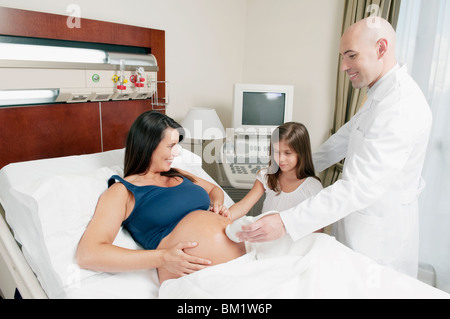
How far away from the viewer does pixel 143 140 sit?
4.68 ft

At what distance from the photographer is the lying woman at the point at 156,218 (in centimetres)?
117

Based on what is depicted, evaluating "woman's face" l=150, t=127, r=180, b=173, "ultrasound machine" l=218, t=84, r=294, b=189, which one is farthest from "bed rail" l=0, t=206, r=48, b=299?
"ultrasound machine" l=218, t=84, r=294, b=189

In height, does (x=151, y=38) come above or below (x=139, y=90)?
above

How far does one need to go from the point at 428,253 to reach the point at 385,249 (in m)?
1.23

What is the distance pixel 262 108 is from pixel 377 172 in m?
1.48

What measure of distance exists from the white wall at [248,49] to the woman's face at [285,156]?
1.26 meters

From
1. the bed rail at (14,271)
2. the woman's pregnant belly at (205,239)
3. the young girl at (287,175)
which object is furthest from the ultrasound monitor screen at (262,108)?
the bed rail at (14,271)

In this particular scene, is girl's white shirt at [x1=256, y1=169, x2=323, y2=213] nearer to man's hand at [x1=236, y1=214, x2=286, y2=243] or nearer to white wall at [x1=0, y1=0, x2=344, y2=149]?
man's hand at [x1=236, y1=214, x2=286, y2=243]

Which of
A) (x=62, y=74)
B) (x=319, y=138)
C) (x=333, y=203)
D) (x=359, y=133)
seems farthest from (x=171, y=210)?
(x=319, y=138)

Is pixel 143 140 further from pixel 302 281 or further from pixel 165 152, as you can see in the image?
pixel 302 281

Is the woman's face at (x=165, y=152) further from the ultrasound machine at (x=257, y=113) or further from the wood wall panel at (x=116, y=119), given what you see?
the ultrasound machine at (x=257, y=113)

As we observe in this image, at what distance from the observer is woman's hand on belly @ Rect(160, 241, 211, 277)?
115cm

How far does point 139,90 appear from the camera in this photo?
2170mm
